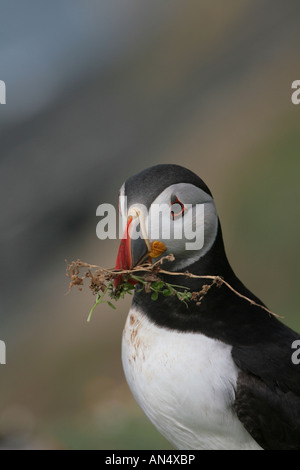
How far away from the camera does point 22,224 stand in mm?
5801

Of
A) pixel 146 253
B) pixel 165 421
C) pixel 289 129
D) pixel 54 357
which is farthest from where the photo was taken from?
pixel 289 129

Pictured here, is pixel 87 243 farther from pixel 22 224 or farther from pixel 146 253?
pixel 146 253

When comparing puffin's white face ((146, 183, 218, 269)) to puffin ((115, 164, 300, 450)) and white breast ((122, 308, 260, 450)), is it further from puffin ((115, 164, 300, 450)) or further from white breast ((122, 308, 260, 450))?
white breast ((122, 308, 260, 450))

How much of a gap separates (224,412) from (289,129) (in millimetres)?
4167

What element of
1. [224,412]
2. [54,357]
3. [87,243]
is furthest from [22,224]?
[224,412]

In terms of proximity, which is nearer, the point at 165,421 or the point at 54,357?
the point at 165,421

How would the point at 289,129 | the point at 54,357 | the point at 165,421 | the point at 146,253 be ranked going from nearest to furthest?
1. the point at 146,253
2. the point at 165,421
3. the point at 54,357
4. the point at 289,129

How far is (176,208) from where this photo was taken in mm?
2012

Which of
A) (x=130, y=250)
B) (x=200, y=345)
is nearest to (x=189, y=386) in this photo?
(x=200, y=345)

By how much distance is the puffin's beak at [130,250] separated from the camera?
1911 mm

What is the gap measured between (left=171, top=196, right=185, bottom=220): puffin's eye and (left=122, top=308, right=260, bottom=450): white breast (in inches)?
14.7

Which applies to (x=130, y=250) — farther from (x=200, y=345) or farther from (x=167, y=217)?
(x=200, y=345)
